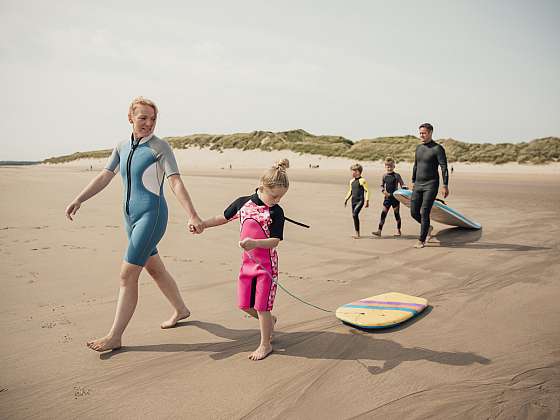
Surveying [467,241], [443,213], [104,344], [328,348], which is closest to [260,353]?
[328,348]

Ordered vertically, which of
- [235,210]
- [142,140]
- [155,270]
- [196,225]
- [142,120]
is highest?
[142,120]

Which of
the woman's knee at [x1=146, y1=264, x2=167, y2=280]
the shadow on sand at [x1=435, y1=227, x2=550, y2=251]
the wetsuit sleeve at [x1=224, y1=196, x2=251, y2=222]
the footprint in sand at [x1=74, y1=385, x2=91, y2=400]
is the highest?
the wetsuit sleeve at [x1=224, y1=196, x2=251, y2=222]

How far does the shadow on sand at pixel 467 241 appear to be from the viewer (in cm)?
761

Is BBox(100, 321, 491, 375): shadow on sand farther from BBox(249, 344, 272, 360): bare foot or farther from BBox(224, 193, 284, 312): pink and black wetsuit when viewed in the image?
BBox(224, 193, 284, 312): pink and black wetsuit

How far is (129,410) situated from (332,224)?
26.1 feet

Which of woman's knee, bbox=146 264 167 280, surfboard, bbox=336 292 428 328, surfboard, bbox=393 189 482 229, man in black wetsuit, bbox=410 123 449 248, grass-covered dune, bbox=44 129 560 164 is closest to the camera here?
woman's knee, bbox=146 264 167 280

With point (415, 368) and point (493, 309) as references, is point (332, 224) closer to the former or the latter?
point (493, 309)

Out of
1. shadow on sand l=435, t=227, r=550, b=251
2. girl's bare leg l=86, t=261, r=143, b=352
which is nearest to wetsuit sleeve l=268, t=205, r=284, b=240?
girl's bare leg l=86, t=261, r=143, b=352

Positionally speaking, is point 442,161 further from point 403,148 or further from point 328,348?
point 403,148

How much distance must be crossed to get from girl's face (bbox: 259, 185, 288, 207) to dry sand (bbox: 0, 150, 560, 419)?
1.33 m

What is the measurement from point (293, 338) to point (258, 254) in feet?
3.36

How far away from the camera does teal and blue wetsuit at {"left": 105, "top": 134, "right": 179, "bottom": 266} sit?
11.3ft

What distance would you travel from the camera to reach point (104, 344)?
3479 mm

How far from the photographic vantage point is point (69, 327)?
→ 401 centimetres
